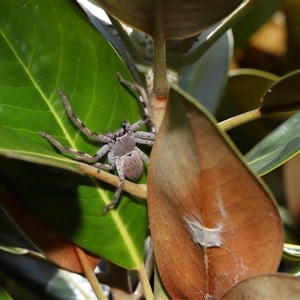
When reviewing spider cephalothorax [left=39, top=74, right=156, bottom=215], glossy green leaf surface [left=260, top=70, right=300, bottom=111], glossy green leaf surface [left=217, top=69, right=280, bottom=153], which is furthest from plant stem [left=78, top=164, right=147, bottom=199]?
glossy green leaf surface [left=217, top=69, right=280, bottom=153]

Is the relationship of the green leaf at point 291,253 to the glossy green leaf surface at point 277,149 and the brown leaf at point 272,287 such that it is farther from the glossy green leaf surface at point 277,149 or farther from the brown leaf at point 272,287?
the brown leaf at point 272,287

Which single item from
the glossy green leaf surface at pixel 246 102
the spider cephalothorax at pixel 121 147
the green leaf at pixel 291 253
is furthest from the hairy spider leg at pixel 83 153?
the glossy green leaf surface at pixel 246 102

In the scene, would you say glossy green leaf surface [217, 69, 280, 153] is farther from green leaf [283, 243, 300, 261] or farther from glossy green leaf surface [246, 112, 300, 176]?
green leaf [283, 243, 300, 261]

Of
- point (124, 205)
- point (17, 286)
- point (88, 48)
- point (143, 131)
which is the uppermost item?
point (88, 48)

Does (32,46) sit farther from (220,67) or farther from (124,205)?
(220,67)

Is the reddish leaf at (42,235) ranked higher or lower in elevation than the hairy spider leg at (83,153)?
lower

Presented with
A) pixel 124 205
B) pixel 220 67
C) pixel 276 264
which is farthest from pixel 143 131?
pixel 220 67

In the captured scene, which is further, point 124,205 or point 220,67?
point 220,67
